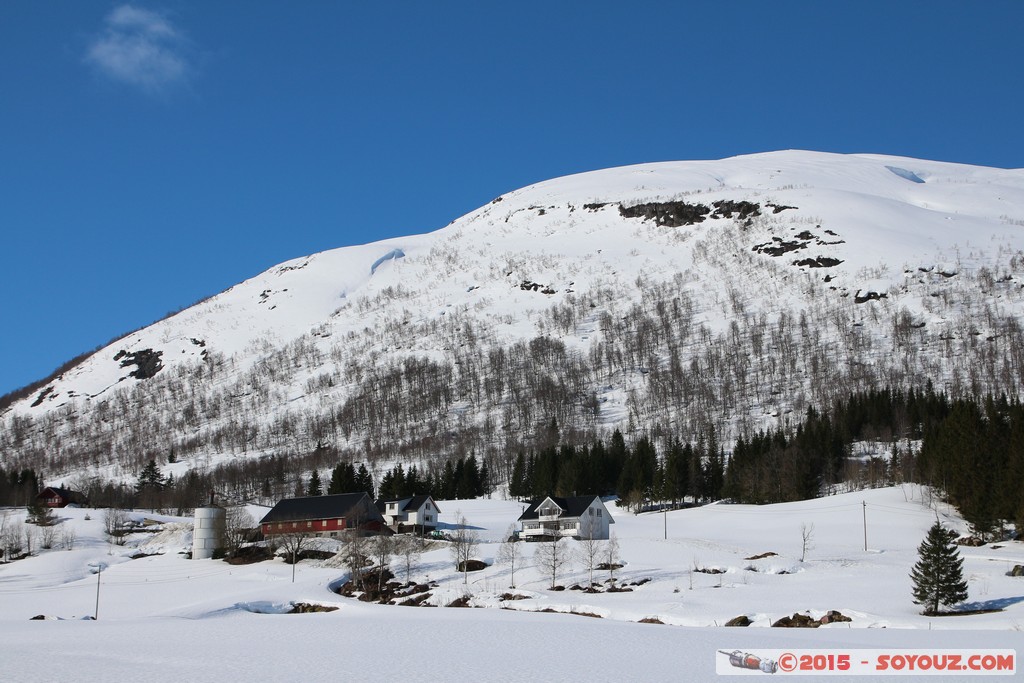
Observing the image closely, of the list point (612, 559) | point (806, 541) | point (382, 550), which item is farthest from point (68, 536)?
point (806, 541)

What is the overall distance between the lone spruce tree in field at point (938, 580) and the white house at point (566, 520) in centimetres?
3288

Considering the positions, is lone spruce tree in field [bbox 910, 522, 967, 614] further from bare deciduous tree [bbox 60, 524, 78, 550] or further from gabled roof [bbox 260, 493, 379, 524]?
bare deciduous tree [bbox 60, 524, 78, 550]

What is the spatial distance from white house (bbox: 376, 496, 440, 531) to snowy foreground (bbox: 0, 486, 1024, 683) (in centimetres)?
471

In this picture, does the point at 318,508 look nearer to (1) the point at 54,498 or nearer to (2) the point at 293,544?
(2) the point at 293,544

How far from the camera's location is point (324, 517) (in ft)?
244

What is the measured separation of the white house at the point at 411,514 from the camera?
77188 mm

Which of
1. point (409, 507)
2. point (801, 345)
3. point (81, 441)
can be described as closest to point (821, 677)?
point (409, 507)

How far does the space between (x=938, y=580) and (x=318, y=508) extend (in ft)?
165

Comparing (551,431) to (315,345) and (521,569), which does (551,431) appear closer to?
(521,569)

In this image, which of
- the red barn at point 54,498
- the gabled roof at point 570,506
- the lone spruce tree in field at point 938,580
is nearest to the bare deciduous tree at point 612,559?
the gabled roof at point 570,506

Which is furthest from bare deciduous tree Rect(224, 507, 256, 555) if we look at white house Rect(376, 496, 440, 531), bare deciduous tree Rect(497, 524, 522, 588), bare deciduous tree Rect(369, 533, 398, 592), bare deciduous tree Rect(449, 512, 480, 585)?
bare deciduous tree Rect(497, 524, 522, 588)

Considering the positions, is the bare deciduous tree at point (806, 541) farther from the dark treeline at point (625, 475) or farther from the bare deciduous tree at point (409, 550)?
the bare deciduous tree at point (409, 550)

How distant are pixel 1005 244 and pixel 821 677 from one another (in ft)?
633

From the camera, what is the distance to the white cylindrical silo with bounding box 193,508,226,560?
70.9 meters
